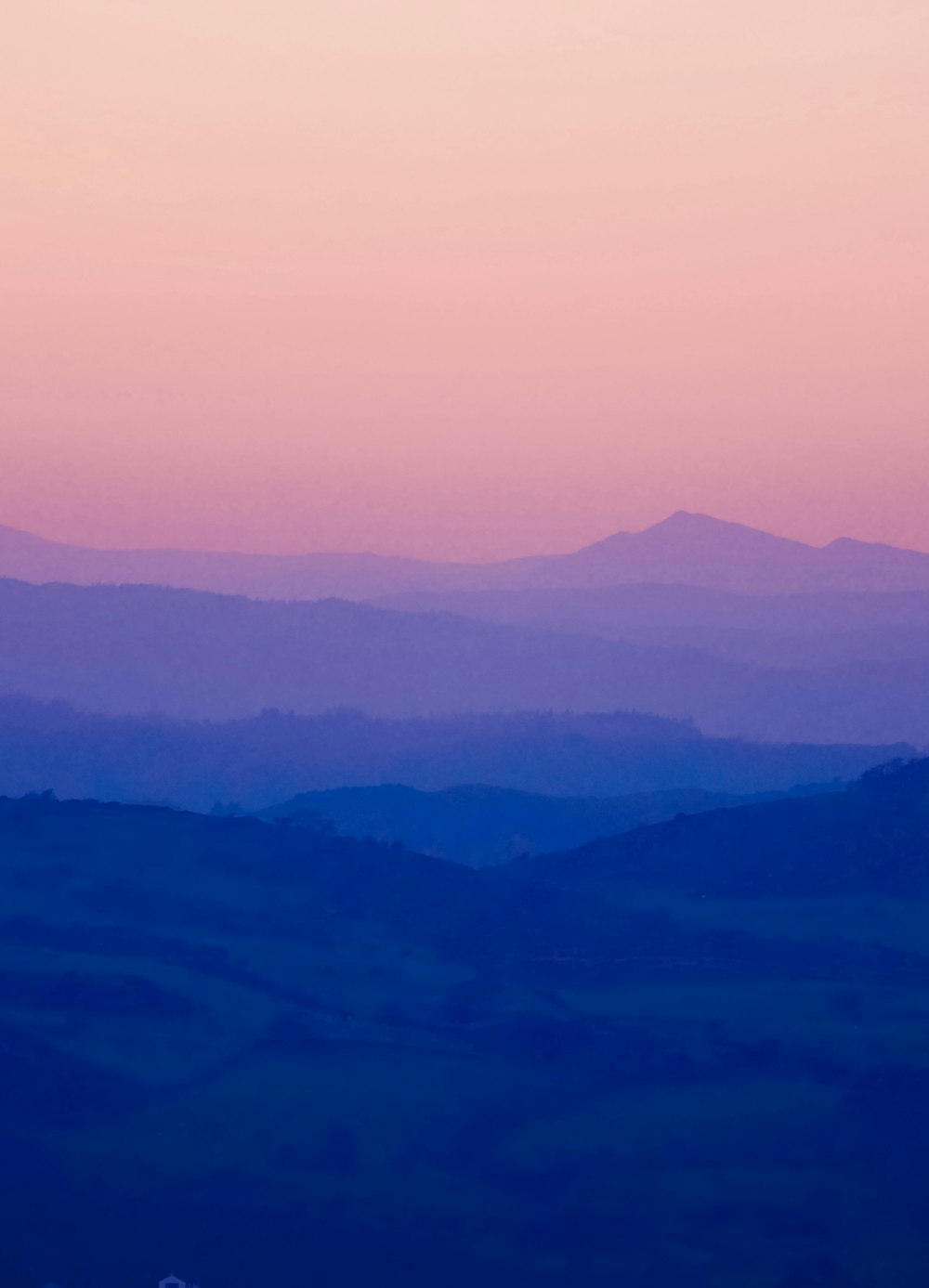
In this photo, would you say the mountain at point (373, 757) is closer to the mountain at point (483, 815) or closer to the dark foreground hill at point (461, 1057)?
the mountain at point (483, 815)

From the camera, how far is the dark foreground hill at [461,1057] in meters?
29.6

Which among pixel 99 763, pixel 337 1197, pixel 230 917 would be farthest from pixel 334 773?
pixel 337 1197

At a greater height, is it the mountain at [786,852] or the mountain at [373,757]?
the mountain at [373,757]

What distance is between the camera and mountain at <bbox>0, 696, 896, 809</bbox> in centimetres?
14162

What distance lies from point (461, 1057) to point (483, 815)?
63673 mm

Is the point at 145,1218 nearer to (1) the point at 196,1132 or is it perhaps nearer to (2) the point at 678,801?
(1) the point at 196,1132

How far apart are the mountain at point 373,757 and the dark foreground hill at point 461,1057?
244 feet

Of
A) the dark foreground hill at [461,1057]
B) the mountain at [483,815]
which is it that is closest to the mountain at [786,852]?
the dark foreground hill at [461,1057]

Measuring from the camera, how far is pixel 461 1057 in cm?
4159

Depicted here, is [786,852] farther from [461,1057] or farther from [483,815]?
[483,815]

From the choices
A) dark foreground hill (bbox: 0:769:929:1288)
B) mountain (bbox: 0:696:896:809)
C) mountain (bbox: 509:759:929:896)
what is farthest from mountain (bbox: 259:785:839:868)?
dark foreground hill (bbox: 0:769:929:1288)

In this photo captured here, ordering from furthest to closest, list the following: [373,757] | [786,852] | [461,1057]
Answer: [373,757], [786,852], [461,1057]

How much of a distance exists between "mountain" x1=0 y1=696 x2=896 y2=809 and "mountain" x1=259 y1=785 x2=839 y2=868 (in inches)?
778

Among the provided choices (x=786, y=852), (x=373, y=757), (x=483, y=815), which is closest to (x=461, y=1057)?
(x=786, y=852)
